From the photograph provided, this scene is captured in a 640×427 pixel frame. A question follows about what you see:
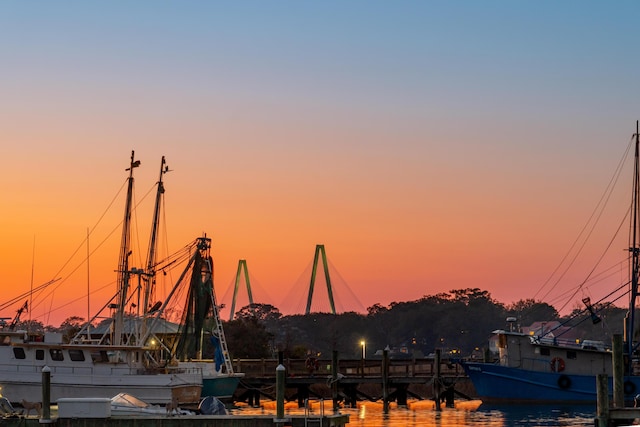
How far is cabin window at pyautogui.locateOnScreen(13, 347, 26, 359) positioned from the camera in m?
55.9

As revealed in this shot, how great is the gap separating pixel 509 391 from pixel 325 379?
424 inches

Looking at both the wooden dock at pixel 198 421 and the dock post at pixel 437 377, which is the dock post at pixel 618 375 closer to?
the wooden dock at pixel 198 421

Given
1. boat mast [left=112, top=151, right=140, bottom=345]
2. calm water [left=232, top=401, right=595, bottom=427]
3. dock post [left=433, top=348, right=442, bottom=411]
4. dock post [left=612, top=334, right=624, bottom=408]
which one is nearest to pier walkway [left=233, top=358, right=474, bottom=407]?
dock post [left=433, top=348, right=442, bottom=411]

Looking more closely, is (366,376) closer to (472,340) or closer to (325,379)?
(325,379)

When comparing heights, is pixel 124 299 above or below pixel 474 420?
above

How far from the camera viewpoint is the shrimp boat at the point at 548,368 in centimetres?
6662

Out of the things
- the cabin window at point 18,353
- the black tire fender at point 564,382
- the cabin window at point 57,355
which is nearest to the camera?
the cabin window at point 57,355

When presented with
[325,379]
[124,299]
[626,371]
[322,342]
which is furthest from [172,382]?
[322,342]

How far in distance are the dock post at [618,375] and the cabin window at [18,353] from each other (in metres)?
28.1

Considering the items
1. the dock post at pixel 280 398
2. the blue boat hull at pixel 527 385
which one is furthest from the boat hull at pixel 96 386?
the blue boat hull at pixel 527 385

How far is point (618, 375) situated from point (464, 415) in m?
18.1

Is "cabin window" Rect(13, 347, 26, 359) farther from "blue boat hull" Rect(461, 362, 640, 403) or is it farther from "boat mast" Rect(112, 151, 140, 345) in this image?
"blue boat hull" Rect(461, 362, 640, 403)

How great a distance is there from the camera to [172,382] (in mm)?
55125

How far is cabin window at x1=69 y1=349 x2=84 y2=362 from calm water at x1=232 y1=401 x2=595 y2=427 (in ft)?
29.0
